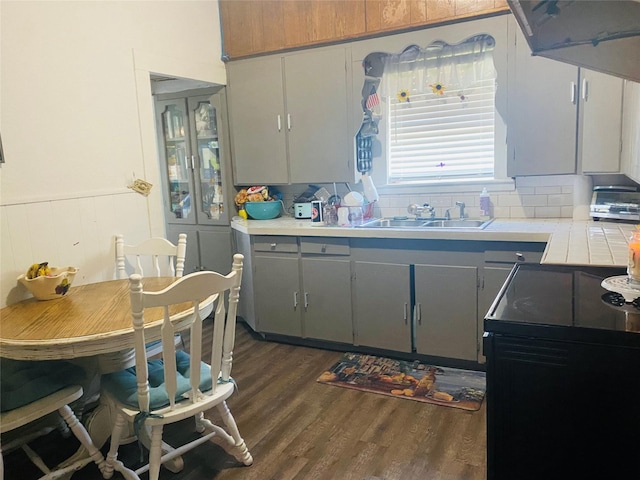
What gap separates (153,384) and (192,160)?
249 centimetres

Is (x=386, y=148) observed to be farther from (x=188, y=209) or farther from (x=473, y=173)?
(x=188, y=209)

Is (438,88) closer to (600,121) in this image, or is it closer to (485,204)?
(485,204)

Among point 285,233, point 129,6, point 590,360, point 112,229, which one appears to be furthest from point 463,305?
point 129,6

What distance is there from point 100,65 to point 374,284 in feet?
6.93

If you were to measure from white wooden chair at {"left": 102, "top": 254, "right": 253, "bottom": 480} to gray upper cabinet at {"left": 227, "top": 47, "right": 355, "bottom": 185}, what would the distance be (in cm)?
178

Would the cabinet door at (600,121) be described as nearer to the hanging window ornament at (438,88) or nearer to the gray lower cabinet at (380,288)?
the gray lower cabinet at (380,288)

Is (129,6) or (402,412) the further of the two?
(129,6)

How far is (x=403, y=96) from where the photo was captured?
12.0 feet

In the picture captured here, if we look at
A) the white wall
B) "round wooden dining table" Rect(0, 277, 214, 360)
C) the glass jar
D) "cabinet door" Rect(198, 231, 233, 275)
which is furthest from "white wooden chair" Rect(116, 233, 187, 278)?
the glass jar

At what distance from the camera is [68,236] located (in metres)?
2.73

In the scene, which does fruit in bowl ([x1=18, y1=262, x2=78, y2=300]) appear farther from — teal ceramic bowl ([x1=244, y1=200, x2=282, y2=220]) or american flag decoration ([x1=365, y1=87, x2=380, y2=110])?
american flag decoration ([x1=365, y1=87, x2=380, y2=110])

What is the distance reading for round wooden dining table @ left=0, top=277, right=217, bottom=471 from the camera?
1832mm

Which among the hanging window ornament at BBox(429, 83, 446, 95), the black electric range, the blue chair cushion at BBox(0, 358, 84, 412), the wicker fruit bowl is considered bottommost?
the blue chair cushion at BBox(0, 358, 84, 412)

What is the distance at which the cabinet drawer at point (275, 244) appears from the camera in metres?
3.49
